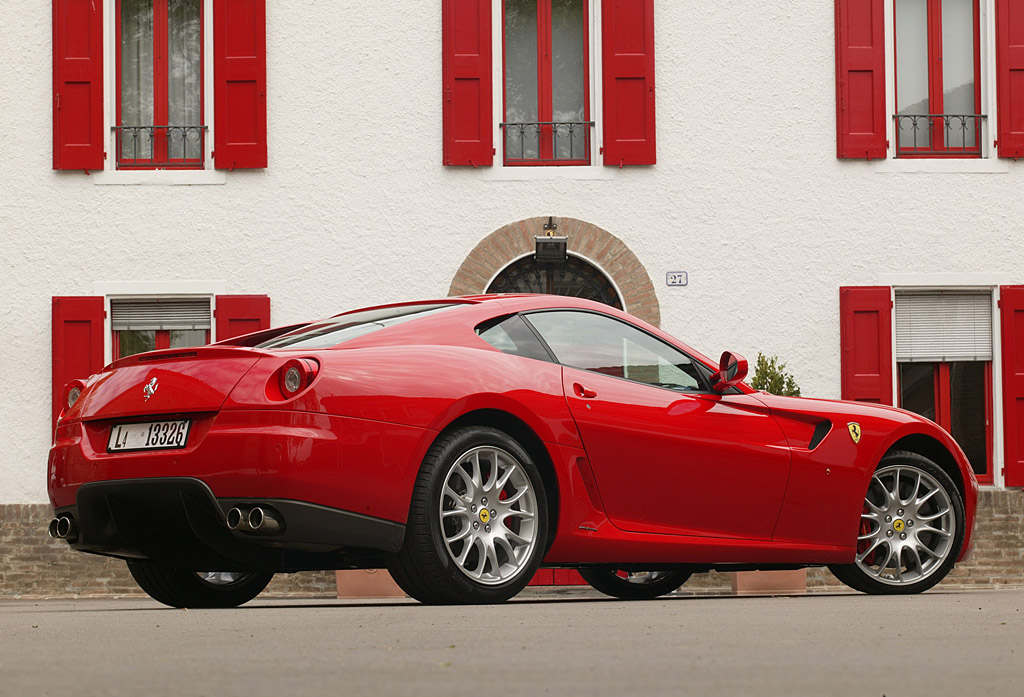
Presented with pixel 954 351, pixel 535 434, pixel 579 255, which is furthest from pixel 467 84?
pixel 535 434

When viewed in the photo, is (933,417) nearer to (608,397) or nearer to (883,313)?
(883,313)

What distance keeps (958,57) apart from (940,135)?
83 cm

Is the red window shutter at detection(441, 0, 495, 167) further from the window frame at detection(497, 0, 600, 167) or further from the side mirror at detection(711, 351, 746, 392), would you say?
the side mirror at detection(711, 351, 746, 392)

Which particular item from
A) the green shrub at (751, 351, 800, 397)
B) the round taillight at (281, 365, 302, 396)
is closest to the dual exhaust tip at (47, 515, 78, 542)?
the round taillight at (281, 365, 302, 396)

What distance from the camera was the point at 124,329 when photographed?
1334 centimetres

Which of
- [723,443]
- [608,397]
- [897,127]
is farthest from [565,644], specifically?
[897,127]

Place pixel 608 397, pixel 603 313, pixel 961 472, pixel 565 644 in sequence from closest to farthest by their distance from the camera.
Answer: pixel 565 644, pixel 608 397, pixel 603 313, pixel 961 472

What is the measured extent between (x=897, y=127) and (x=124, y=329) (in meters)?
7.44

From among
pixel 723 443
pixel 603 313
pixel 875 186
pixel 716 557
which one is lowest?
pixel 716 557

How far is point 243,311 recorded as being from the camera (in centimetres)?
1313

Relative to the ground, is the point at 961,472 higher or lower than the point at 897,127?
lower

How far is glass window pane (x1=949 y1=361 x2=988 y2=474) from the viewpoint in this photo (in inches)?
536

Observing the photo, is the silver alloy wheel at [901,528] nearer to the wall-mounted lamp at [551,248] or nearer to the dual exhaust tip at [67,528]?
the dual exhaust tip at [67,528]

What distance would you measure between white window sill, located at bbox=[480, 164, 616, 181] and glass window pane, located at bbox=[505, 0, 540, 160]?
0.84 ft
